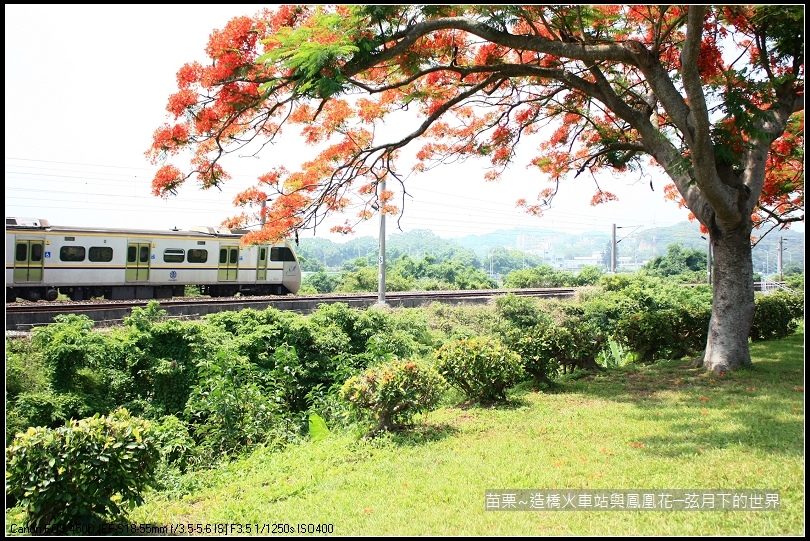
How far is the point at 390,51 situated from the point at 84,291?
15.4 m

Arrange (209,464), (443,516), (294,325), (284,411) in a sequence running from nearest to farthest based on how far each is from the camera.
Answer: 1. (443,516)
2. (209,464)
3. (284,411)
4. (294,325)

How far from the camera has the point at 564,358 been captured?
8.13m

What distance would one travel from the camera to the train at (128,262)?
632 inches

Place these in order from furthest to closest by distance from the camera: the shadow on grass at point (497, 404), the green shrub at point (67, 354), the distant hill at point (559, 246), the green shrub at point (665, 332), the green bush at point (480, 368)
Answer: the distant hill at point (559, 246)
the green shrub at point (665, 332)
the green shrub at point (67, 354)
the green bush at point (480, 368)
the shadow on grass at point (497, 404)

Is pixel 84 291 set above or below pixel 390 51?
below

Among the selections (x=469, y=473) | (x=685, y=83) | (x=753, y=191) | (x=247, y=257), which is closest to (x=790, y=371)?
(x=753, y=191)

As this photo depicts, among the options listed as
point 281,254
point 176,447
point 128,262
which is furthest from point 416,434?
point 281,254

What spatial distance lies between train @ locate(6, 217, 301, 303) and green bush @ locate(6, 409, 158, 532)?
39.9 ft

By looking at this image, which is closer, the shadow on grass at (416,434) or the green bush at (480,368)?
the shadow on grass at (416,434)

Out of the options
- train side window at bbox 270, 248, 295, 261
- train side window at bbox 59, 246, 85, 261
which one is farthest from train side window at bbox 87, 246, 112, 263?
train side window at bbox 270, 248, 295, 261

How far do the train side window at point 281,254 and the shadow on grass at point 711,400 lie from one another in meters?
15.3

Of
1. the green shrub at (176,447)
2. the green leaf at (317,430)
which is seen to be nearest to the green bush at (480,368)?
the green leaf at (317,430)

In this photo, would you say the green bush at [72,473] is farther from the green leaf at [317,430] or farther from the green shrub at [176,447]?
the green leaf at [317,430]

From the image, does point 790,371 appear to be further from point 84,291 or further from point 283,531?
point 84,291
